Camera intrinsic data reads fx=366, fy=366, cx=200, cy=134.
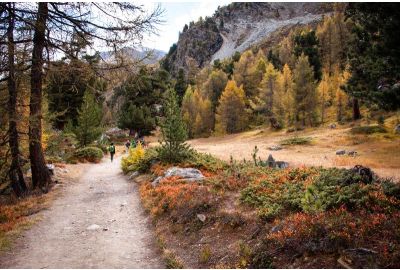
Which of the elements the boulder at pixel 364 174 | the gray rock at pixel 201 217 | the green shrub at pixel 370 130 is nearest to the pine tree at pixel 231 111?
the green shrub at pixel 370 130

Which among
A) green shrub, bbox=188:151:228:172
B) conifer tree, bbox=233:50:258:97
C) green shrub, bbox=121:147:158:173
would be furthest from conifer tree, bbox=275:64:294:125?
green shrub, bbox=188:151:228:172

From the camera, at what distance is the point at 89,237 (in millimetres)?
11102

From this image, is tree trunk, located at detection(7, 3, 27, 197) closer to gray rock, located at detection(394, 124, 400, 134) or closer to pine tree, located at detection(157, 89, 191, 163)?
pine tree, located at detection(157, 89, 191, 163)

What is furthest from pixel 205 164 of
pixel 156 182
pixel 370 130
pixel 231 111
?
pixel 231 111

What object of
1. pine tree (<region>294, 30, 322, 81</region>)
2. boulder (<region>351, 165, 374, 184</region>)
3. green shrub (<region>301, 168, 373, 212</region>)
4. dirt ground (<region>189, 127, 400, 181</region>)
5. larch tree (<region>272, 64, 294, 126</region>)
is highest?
Answer: pine tree (<region>294, 30, 322, 81</region>)

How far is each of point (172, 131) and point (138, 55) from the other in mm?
5360

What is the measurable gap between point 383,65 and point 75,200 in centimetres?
1341

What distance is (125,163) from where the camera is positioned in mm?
25344

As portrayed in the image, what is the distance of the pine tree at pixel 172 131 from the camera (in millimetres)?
20020

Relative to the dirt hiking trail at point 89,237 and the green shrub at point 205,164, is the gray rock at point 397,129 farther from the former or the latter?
the dirt hiking trail at point 89,237

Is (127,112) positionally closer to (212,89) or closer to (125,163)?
(212,89)

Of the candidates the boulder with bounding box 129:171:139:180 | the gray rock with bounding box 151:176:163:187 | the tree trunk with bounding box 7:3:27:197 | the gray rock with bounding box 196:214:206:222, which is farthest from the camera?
the boulder with bounding box 129:171:139:180

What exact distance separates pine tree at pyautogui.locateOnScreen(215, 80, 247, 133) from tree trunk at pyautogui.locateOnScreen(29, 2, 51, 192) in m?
47.5

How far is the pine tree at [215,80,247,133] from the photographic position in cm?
6391
